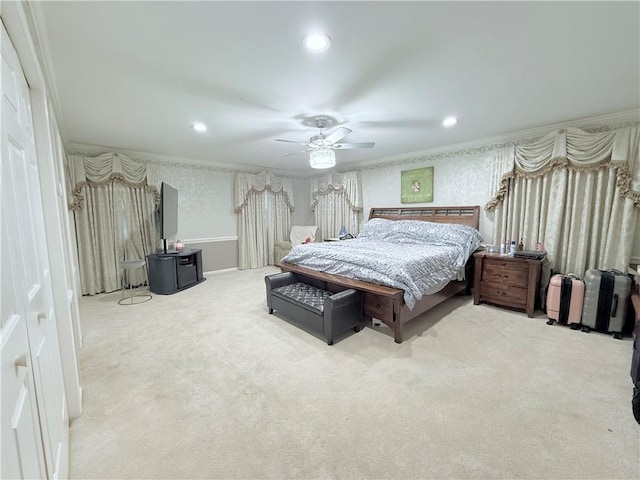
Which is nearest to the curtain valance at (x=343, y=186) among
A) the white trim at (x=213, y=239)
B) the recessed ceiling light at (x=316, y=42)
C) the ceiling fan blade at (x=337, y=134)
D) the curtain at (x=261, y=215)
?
the curtain at (x=261, y=215)

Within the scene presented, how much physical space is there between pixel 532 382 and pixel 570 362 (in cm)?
59

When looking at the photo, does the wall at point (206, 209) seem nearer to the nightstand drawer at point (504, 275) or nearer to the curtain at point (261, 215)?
the curtain at point (261, 215)

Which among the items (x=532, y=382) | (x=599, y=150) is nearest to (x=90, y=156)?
(x=532, y=382)

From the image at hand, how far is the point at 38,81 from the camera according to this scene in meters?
1.49

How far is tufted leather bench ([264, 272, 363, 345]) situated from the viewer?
8.71 ft

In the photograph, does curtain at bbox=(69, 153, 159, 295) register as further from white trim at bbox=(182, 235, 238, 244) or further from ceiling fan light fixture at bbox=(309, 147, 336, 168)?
ceiling fan light fixture at bbox=(309, 147, 336, 168)

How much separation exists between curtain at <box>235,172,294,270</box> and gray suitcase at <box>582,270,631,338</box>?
5.39 meters

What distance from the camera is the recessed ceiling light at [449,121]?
10.4ft

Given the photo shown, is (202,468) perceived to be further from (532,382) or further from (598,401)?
(598,401)

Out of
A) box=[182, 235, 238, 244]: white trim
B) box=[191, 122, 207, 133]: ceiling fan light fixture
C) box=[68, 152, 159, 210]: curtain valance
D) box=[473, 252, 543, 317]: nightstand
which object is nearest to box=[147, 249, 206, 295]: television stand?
box=[182, 235, 238, 244]: white trim

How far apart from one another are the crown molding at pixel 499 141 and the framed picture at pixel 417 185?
0.65ft

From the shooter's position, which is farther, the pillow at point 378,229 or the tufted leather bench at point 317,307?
the pillow at point 378,229

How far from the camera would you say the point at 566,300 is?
118 inches

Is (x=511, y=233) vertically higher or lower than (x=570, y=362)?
higher
